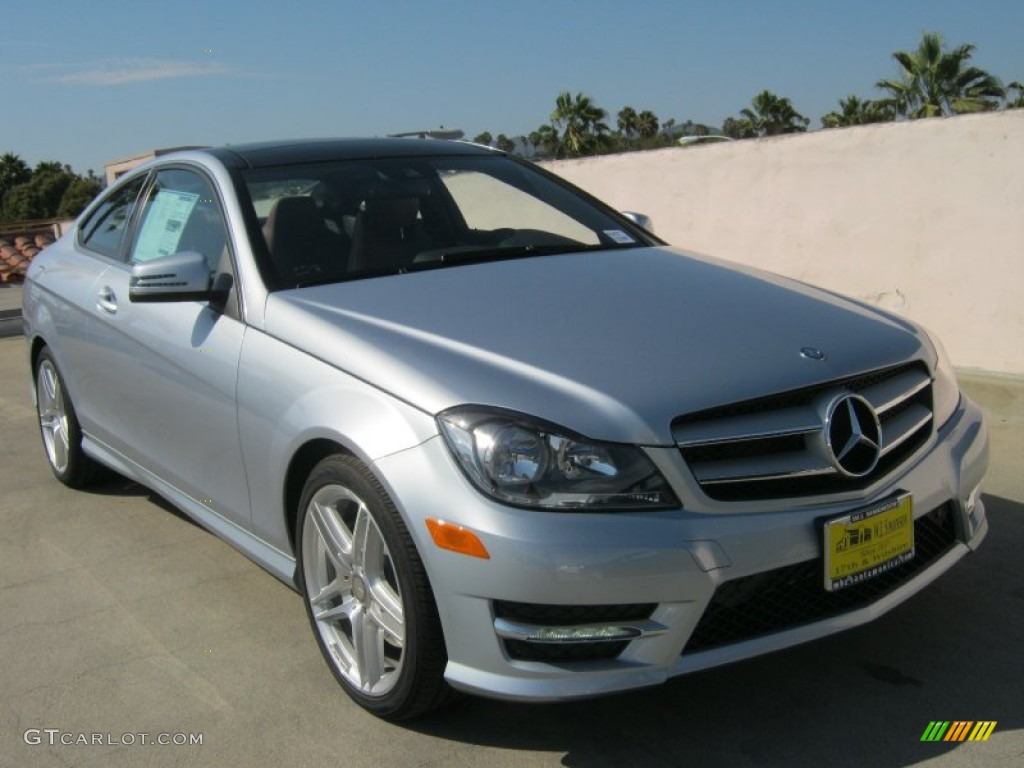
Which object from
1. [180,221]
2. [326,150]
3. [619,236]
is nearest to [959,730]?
[619,236]

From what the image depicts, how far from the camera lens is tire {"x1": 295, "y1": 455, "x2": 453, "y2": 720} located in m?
2.69

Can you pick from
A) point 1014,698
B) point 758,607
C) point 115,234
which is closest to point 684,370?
point 758,607

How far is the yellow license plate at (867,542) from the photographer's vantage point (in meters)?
2.66

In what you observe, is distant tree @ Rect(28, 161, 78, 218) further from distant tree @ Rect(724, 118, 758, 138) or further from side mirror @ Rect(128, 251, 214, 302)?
side mirror @ Rect(128, 251, 214, 302)

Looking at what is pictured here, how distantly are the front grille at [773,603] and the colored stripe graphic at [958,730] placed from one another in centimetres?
35

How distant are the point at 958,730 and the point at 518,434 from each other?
1.36 meters

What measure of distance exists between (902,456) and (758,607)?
0.64 m

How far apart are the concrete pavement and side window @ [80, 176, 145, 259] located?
1411 mm

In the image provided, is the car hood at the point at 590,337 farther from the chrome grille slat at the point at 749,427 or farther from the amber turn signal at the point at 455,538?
the amber turn signal at the point at 455,538

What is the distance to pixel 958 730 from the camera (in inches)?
111

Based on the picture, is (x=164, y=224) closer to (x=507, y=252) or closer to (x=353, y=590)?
(x=507, y=252)

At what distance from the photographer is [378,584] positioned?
2.95m

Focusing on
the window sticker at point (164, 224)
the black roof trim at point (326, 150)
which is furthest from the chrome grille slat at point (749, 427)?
the window sticker at point (164, 224)

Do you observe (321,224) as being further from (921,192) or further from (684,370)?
(921,192)
